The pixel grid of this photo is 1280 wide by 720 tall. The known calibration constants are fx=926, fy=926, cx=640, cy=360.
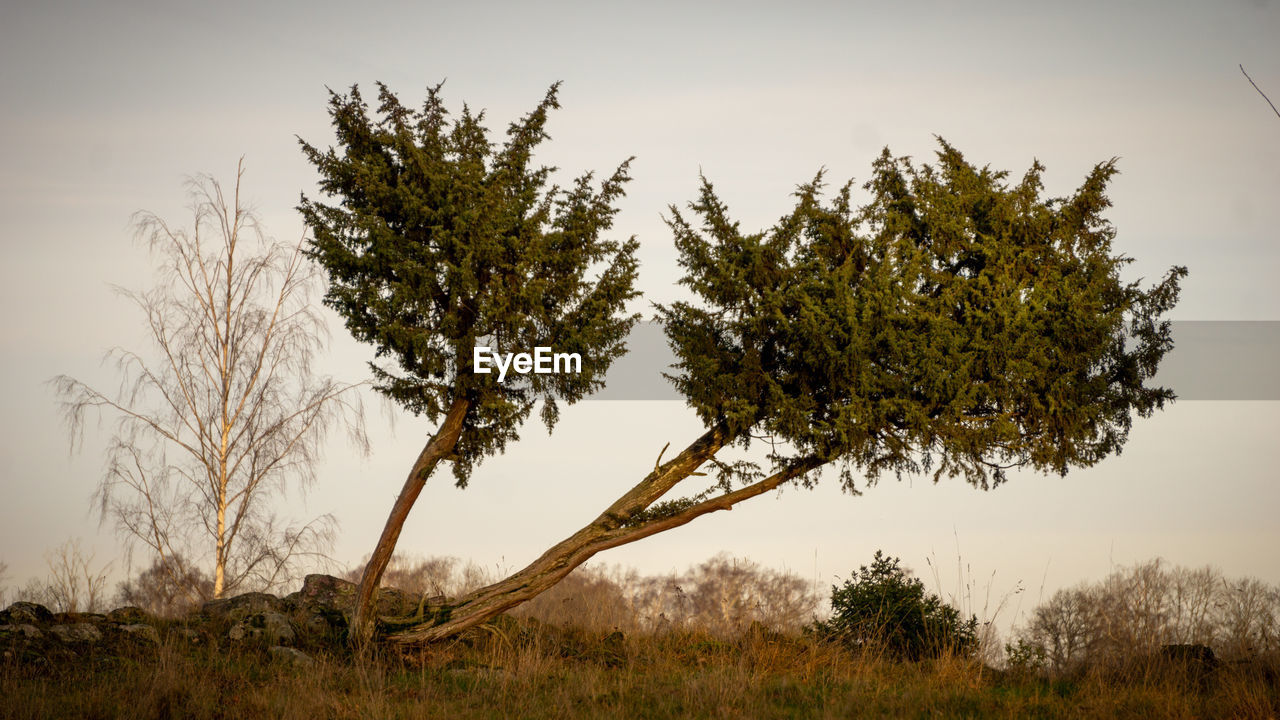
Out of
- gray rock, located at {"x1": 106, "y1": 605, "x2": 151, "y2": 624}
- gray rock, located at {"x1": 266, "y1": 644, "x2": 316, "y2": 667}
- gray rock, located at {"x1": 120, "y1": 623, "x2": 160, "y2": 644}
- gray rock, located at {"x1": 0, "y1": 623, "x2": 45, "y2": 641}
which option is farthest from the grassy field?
gray rock, located at {"x1": 106, "y1": 605, "x2": 151, "y2": 624}

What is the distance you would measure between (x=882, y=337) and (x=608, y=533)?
5689 millimetres

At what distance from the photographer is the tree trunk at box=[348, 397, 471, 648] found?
51.5ft

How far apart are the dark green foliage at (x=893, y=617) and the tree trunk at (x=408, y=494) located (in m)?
7.32

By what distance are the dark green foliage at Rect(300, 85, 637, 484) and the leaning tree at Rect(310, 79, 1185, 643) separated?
13 cm

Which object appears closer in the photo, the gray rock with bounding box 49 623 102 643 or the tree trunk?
the gray rock with bounding box 49 623 102 643

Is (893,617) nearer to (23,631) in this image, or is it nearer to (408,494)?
(408,494)

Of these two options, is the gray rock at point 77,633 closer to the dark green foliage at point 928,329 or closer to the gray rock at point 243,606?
the gray rock at point 243,606

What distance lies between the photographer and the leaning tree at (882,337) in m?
15.3

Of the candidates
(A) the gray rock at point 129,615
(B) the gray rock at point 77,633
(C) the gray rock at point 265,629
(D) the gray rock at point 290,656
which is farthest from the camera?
(A) the gray rock at point 129,615

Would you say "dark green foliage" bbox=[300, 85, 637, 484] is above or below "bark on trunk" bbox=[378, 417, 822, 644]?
above

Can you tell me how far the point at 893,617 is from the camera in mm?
16016

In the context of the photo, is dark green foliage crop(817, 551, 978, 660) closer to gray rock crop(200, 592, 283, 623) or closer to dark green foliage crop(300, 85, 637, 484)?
dark green foliage crop(300, 85, 637, 484)

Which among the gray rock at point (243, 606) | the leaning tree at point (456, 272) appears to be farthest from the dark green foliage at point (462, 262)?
the gray rock at point (243, 606)

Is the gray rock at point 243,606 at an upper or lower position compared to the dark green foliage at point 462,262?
lower
